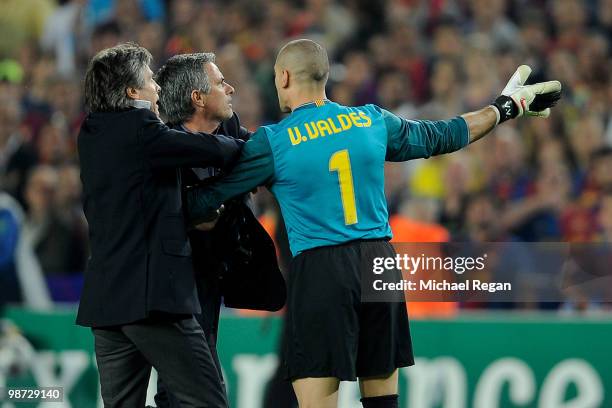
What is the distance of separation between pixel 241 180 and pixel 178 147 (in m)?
0.36

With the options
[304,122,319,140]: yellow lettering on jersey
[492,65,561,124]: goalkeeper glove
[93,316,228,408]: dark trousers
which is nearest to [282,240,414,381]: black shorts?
[93,316,228,408]: dark trousers

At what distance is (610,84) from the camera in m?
9.90

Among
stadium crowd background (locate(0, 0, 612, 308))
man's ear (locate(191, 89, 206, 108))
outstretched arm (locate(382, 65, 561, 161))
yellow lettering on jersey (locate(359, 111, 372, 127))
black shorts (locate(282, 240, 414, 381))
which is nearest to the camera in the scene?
black shorts (locate(282, 240, 414, 381))

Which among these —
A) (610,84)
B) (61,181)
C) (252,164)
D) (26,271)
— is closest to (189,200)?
(252,164)

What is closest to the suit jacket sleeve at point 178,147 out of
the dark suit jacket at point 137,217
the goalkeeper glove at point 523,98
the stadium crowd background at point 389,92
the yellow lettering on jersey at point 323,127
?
the dark suit jacket at point 137,217

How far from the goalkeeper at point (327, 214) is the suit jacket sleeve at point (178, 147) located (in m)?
0.17

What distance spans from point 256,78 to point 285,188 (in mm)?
6171

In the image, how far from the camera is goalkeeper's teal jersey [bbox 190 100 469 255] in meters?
4.74

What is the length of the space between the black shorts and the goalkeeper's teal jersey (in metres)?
0.07

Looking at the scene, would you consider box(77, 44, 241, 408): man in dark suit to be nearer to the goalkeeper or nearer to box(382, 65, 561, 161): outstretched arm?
the goalkeeper

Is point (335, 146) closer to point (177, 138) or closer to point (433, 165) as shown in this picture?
point (177, 138)

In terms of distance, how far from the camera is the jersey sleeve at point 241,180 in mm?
4816

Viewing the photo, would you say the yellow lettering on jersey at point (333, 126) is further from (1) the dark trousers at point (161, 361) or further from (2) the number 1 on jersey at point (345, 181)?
(1) the dark trousers at point (161, 361)

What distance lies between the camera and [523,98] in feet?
16.9
